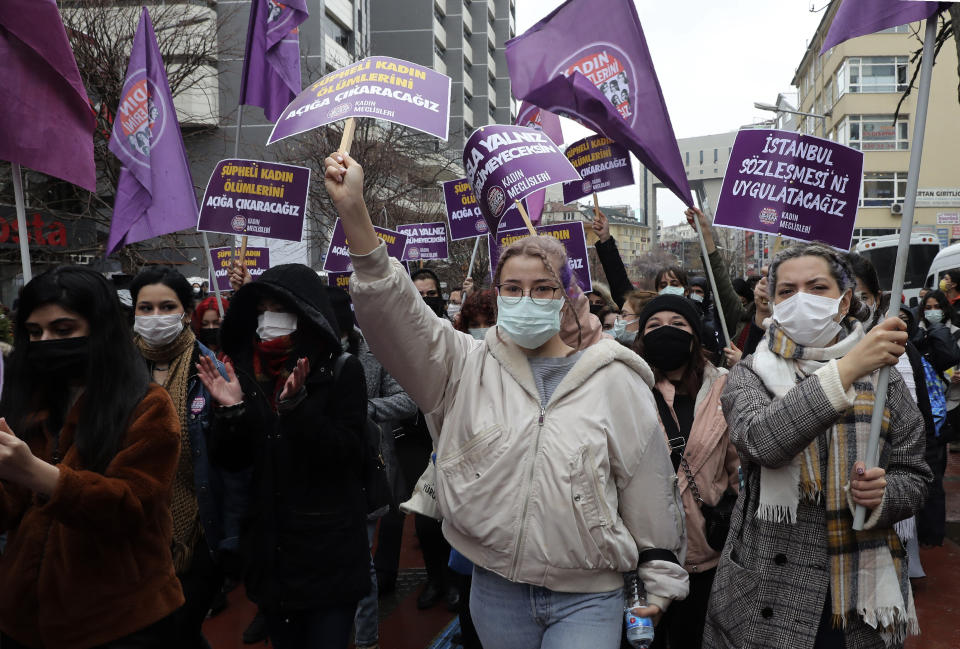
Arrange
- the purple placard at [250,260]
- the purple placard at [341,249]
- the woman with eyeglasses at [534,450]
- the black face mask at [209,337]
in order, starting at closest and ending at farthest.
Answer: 1. the woman with eyeglasses at [534,450]
2. the black face mask at [209,337]
3. the purple placard at [341,249]
4. the purple placard at [250,260]

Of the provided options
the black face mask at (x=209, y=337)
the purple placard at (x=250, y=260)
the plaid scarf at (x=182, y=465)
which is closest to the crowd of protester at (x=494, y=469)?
the plaid scarf at (x=182, y=465)

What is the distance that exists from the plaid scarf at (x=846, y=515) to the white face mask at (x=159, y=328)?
268 cm

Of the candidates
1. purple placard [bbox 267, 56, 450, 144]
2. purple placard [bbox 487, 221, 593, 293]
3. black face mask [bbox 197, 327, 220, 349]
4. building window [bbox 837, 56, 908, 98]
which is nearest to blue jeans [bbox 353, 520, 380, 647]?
purple placard [bbox 267, 56, 450, 144]

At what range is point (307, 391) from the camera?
3.41 meters

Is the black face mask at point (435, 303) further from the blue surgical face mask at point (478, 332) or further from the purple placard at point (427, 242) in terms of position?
the purple placard at point (427, 242)

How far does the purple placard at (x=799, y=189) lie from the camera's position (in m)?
5.09

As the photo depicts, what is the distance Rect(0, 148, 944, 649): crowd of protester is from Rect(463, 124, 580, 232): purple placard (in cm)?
268

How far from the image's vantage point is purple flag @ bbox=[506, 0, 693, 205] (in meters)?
5.46

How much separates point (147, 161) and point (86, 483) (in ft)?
11.6

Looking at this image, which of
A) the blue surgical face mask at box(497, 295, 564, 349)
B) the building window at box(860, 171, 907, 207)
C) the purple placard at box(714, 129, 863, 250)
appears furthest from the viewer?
the building window at box(860, 171, 907, 207)

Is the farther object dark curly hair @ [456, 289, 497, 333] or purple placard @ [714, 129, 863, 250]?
dark curly hair @ [456, 289, 497, 333]

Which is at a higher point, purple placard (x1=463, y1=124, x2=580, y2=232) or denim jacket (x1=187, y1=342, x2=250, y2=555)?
purple placard (x1=463, y1=124, x2=580, y2=232)

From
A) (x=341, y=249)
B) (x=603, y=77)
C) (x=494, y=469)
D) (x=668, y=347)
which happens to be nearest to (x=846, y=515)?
(x=494, y=469)

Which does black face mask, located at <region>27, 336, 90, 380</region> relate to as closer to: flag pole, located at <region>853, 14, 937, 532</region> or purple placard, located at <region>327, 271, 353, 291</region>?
flag pole, located at <region>853, 14, 937, 532</region>
